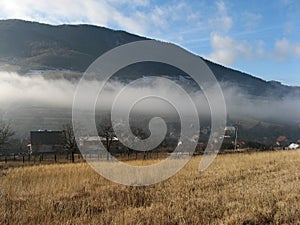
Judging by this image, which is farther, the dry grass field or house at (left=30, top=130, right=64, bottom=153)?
house at (left=30, top=130, right=64, bottom=153)

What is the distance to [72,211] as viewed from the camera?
8.74 metres

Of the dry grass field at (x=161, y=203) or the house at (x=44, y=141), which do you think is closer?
the dry grass field at (x=161, y=203)

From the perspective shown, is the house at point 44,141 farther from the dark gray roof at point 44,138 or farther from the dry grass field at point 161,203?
the dry grass field at point 161,203

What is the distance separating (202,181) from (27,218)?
676 centimetres

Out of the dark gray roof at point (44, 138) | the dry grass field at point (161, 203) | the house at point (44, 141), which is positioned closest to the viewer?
the dry grass field at point (161, 203)

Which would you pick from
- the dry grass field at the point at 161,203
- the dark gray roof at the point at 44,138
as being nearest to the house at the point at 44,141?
the dark gray roof at the point at 44,138

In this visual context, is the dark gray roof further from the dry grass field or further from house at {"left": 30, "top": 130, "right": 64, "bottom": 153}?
the dry grass field

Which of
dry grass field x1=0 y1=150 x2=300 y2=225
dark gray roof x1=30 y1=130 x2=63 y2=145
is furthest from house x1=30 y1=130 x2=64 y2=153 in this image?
dry grass field x1=0 y1=150 x2=300 y2=225

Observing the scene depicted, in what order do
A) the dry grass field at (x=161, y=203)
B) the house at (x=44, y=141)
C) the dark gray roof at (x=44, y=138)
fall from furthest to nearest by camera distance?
the dark gray roof at (x=44, y=138) → the house at (x=44, y=141) → the dry grass field at (x=161, y=203)

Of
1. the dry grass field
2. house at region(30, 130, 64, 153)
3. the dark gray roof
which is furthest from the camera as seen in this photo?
the dark gray roof

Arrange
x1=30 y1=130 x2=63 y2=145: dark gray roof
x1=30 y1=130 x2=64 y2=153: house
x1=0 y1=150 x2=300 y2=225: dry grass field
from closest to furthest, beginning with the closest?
1. x1=0 y1=150 x2=300 y2=225: dry grass field
2. x1=30 y1=130 x2=64 y2=153: house
3. x1=30 y1=130 x2=63 y2=145: dark gray roof

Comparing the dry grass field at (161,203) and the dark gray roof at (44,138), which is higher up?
the dark gray roof at (44,138)

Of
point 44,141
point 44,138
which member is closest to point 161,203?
point 44,141

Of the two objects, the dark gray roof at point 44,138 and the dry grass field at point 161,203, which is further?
the dark gray roof at point 44,138
